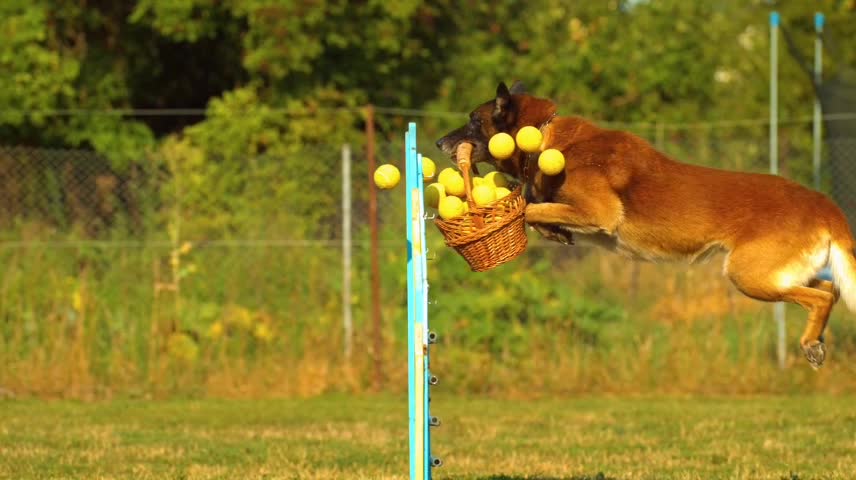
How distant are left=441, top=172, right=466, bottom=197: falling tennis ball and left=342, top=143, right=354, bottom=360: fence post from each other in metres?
6.27

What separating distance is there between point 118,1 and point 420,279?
13.7 metres

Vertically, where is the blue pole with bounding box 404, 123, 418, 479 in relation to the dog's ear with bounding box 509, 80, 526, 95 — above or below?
below

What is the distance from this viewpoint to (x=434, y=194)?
6.71 meters

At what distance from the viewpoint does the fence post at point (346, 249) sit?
1308 centimetres

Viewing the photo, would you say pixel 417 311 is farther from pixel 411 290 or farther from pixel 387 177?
pixel 387 177

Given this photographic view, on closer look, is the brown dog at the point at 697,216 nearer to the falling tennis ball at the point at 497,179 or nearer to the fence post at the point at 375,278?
the falling tennis ball at the point at 497,179

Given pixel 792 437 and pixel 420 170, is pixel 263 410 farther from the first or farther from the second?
pixel 420 170

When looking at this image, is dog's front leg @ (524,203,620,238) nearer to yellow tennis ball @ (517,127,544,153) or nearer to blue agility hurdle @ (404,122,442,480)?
yellow tennis ball @ (517,127,544,153)

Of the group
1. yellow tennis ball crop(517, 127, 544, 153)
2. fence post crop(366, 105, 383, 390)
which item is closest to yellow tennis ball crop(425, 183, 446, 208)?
yellow tennis ball crop(517, 127, 544, 153)

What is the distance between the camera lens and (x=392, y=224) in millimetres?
13688

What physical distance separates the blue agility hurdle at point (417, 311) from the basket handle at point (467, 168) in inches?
18.9

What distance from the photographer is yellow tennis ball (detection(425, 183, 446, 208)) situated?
6715 mm

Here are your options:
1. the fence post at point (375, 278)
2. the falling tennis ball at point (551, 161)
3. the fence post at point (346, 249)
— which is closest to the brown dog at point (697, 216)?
the falling tennis ball at point (551, 161)

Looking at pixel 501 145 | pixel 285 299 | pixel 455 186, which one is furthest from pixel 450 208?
pixel 285 299
